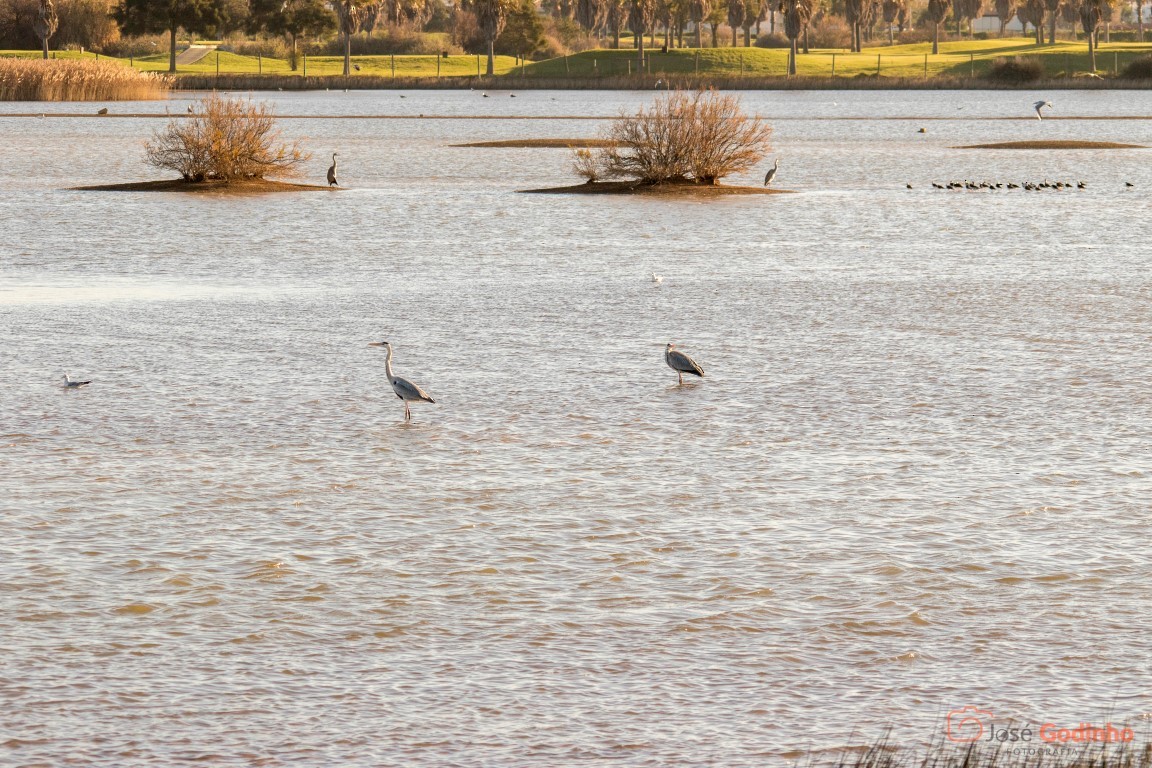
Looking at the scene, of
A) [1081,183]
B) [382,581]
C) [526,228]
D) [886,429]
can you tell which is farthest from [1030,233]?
[382,581]

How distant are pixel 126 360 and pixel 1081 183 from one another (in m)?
32.2

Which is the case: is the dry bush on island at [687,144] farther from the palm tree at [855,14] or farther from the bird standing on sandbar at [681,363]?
the palm tree at [855,14]

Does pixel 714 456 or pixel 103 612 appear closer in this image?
pixel 103 612

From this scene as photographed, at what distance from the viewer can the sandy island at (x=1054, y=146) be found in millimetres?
63219

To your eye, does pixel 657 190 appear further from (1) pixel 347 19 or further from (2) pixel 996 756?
(1) pixel 347 19

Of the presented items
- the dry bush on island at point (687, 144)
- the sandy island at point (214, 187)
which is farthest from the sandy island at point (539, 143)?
the sandy island at point (214, 187)

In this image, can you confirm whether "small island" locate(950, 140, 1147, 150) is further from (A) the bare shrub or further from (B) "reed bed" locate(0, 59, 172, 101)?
(B) "reed bed" locate(0, 59, 172, 101)

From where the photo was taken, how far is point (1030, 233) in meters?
32.8

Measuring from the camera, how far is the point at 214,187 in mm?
41781

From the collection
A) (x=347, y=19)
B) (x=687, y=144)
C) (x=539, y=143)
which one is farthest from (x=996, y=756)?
(x=347, y=19)

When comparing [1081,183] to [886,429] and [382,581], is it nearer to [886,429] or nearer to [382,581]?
[886,429]

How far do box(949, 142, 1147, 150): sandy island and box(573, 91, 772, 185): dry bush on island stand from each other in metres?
23.8

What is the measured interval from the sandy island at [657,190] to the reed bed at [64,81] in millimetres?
57264

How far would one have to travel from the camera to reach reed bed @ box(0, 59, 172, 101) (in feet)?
307
